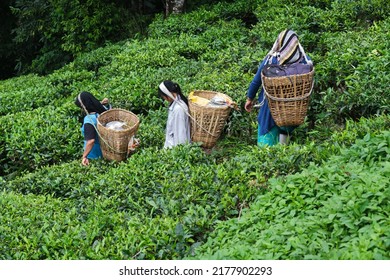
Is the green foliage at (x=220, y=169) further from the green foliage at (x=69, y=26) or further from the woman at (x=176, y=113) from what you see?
the green foliage at (x=69, y=26)

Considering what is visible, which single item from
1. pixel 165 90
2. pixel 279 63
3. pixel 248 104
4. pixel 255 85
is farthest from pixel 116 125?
pixel 279 63

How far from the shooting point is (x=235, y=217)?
5375 millimetres

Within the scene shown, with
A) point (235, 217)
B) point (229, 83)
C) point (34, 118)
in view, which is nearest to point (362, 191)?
point (235, 217)

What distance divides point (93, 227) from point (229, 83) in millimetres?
3449

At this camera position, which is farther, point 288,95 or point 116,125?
point 116,125

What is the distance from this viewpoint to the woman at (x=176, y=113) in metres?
6.53

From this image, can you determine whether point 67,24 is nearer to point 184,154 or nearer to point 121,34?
point 121,34

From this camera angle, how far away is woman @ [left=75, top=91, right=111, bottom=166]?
22.1 feet

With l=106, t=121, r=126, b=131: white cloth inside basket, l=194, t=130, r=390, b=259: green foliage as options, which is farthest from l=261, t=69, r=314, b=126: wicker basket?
l=106, t=121, r=126, b=131: white cloth inside basket

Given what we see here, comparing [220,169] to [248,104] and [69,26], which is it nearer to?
[248,104]

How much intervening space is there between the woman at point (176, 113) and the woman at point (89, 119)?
79 cm

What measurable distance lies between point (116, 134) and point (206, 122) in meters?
0.96

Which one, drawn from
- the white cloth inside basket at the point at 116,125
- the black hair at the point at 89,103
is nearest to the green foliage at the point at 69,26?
the black hair at the point at 89,103

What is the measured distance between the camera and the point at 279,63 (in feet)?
20.6
